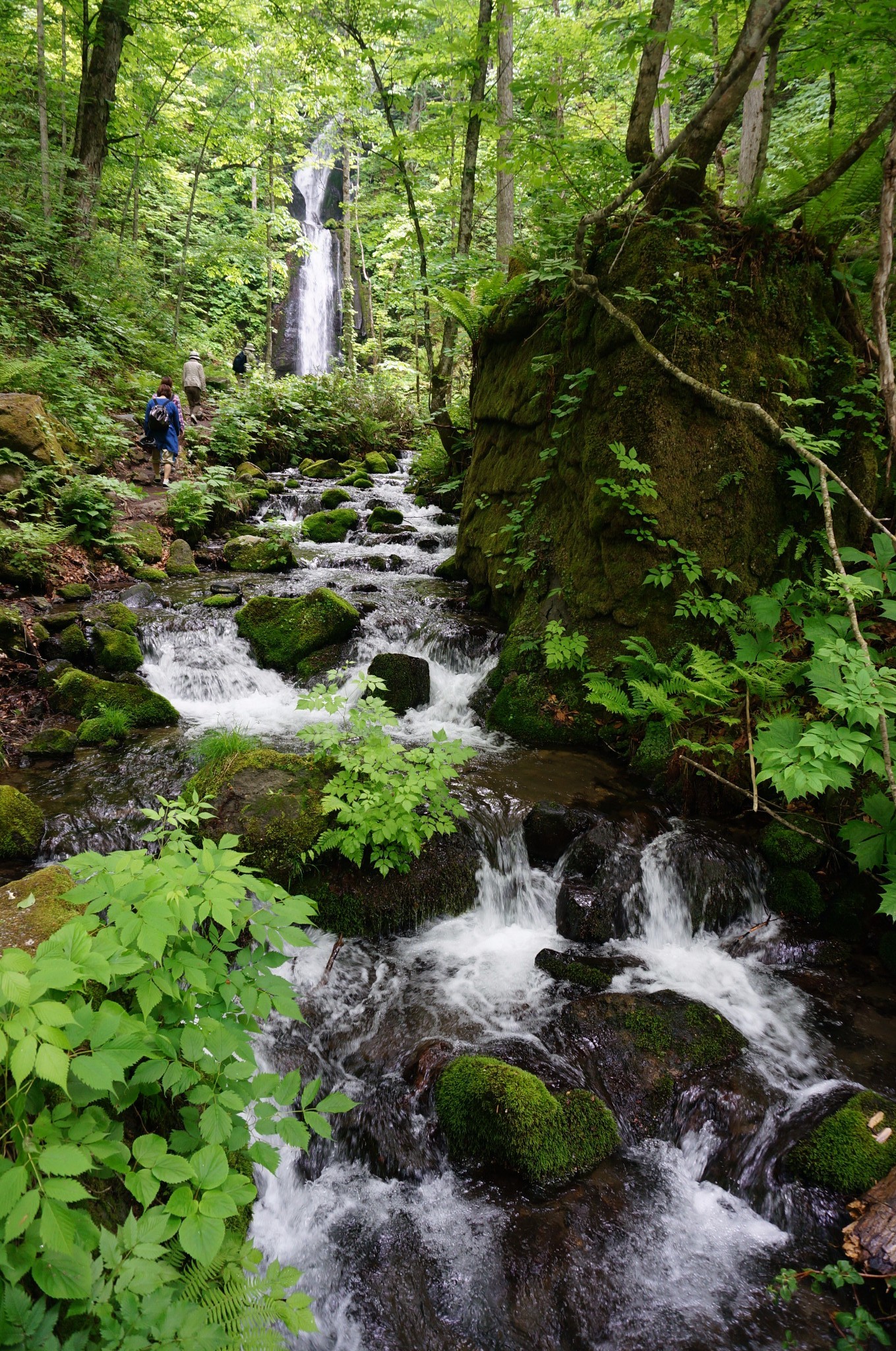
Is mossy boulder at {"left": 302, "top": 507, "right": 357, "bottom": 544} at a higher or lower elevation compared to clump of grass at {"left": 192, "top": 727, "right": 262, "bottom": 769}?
higher

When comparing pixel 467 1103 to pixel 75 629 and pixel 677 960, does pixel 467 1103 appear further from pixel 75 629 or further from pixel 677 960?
pixel 75 629

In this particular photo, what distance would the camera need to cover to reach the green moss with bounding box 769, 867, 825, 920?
4801 millimetres

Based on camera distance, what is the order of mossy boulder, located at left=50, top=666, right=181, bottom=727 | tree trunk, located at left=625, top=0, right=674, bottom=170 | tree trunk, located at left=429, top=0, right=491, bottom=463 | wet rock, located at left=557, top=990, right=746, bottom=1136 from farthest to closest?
1. tree trunk, located at left=429, top=0, right=491, bottom=463
2. mossy boulder, located at left=50, top=666, right=181, bottom=727
3. tree trunk, located at left=625, top=0, right=674, bottom=170
4. wet rock, located at left=557, top=990, right=746, bottom=1136

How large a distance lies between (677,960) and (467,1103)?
2.06 m

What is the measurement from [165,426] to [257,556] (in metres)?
2.96

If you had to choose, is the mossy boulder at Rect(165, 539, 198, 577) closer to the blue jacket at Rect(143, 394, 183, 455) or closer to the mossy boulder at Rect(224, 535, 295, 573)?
the mossy boulder at Rect(224, 535, 295, 573)

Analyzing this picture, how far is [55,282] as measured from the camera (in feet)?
43.0

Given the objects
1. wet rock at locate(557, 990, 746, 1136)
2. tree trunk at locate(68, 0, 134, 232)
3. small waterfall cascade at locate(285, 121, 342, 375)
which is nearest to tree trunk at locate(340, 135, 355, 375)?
small waterfall cascade at locate(285, 121, 342, 375)

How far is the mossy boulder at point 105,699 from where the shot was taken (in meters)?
6.36

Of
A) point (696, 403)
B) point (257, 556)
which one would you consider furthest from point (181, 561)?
point (696, 403)

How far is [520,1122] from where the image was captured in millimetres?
3137

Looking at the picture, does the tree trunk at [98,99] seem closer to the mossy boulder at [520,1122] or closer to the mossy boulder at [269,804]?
the mossy boulder at [269,804]

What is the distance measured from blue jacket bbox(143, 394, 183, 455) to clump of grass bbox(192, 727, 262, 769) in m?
A: 7.16

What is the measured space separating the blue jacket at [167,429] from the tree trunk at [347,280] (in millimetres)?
10132
